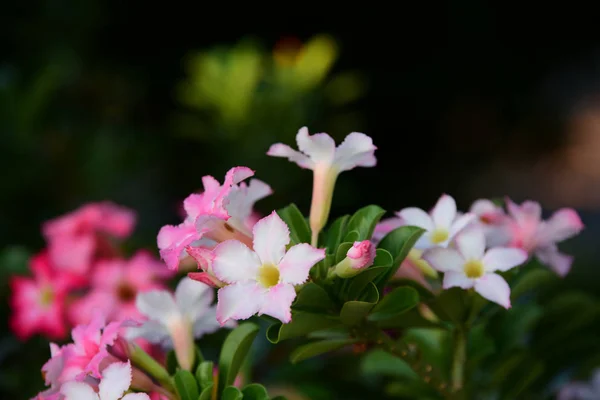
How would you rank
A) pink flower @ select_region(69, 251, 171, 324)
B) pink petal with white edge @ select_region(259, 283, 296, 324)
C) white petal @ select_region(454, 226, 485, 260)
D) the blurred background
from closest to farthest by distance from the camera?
pink petal with white edge @ select_region(259, 283, 296, 324), white petal @ select_region(454, 226, 485, 260), pink flower @ select_region(69, 251, 171, 324), the blurred background

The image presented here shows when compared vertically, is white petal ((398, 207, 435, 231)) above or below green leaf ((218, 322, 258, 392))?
above

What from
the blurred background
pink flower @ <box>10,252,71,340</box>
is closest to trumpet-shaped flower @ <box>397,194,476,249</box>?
pink flower @ <box>10,252,71,340</box>

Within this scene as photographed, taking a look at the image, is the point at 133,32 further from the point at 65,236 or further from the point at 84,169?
the point at 65,236

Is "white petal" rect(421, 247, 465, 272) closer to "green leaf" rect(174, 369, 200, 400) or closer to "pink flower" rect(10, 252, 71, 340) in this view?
"green leaf" rect(174, 369, 200, 400)

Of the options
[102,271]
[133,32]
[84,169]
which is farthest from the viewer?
[133,32]

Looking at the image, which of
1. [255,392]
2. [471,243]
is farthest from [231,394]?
[471,243]

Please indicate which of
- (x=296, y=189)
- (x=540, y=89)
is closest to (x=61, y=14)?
(x=296, y=189)

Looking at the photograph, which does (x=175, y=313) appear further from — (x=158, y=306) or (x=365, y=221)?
(x=365, y=221)
